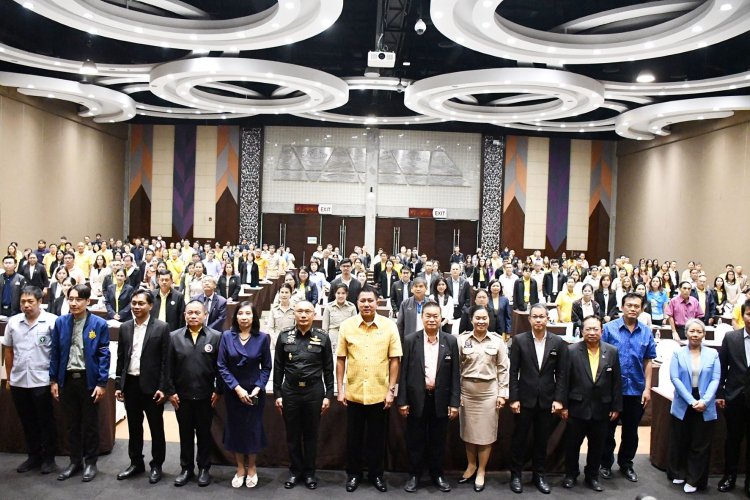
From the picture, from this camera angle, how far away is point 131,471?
4.49 m

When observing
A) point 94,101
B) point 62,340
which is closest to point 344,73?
point 94,101

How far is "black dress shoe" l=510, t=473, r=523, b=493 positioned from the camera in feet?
14.7

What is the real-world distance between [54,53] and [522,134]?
1391 cm

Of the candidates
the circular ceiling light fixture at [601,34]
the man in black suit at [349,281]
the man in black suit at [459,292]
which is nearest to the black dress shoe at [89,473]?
the man in black suit at [349,281]

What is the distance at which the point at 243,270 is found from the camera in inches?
483

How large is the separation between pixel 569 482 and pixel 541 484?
0.25 meters

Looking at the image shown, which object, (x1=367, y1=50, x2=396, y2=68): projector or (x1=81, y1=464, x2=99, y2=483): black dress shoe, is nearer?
(x1=81, y1=464, x2=99, y2=483): black dress shoe

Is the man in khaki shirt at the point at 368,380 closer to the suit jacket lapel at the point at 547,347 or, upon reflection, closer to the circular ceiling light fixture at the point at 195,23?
the suit jacket lapel at the point at 547,347

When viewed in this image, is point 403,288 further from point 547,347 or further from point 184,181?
point 184,181

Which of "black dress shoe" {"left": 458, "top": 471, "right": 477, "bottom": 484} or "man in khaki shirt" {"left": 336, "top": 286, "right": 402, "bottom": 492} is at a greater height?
"man in khaki shirt" {"left": 336, "top": 286, "right": 402, "bottom": 492}

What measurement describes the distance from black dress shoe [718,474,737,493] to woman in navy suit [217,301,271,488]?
11.6ft

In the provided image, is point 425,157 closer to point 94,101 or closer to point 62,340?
point 94,101

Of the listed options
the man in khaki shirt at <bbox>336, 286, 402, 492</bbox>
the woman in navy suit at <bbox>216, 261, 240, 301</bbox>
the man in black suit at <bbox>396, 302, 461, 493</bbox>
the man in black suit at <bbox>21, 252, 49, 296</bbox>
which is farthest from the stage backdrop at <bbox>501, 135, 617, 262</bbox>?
the man in khaki shirt at <bbox>336, 286, 402, 492</bbox>

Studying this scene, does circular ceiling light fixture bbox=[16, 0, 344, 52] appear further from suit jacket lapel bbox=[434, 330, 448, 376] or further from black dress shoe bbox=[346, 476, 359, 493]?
black dress shoe bbox=[346, 476, 359, 493]
